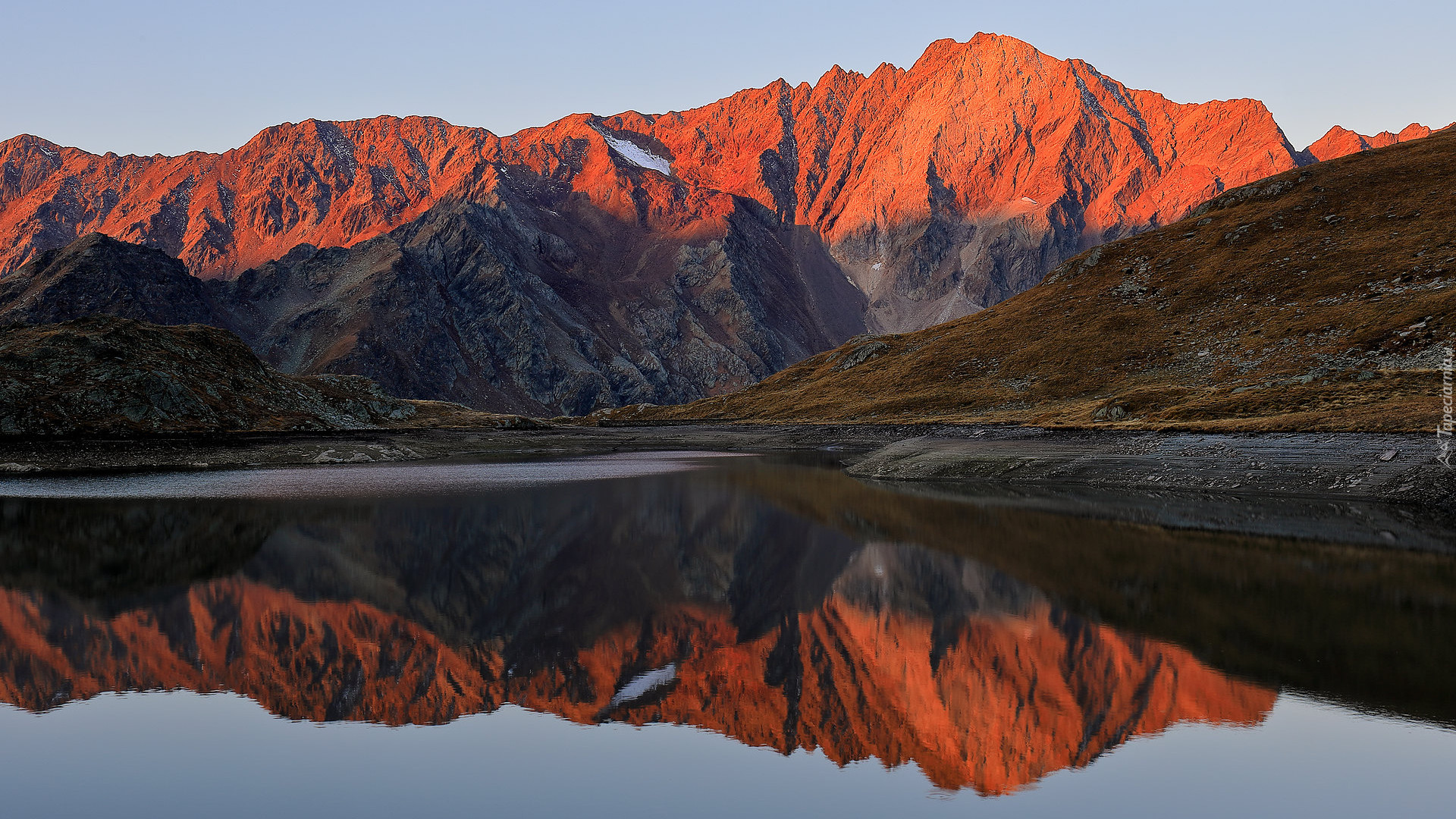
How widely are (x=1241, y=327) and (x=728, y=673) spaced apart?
127166mm

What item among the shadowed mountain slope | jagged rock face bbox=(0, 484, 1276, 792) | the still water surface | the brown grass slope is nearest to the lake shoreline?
the shadowed mountain slope

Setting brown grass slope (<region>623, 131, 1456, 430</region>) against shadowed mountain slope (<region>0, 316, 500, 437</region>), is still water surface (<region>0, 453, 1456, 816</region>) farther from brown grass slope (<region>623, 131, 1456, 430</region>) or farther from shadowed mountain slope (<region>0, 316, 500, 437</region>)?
shadowed mountain slope (<region>0, 316, 500, 437</region>)

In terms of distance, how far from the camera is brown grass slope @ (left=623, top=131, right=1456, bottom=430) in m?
85.2

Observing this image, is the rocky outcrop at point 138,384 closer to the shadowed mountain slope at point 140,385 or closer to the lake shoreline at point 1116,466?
the shadowed mountain slope at point 140,385

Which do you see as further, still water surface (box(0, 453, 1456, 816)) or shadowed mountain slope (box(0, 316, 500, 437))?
shadowed mountain slope (box(0, 316, 500, 437))

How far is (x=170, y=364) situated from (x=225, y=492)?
2073 inches

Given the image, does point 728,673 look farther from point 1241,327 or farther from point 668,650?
point 1241,327

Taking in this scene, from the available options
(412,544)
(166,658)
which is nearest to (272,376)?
(412,544)

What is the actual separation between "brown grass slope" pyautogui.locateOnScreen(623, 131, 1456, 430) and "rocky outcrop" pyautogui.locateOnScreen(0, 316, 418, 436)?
319ft

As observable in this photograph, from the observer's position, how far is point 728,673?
26656 mm

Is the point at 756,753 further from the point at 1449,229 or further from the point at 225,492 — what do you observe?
the point at 1449,229

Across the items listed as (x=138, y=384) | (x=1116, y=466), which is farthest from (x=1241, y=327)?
(x=138, y=384)

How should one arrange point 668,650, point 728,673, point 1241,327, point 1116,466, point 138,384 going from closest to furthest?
point 728,673 → point 668,650 → point 1116,466 → point 138,384 → point 1241,327

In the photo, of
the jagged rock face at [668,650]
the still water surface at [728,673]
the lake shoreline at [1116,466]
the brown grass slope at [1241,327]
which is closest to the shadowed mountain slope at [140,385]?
the lake shoreline at [1116,466]
